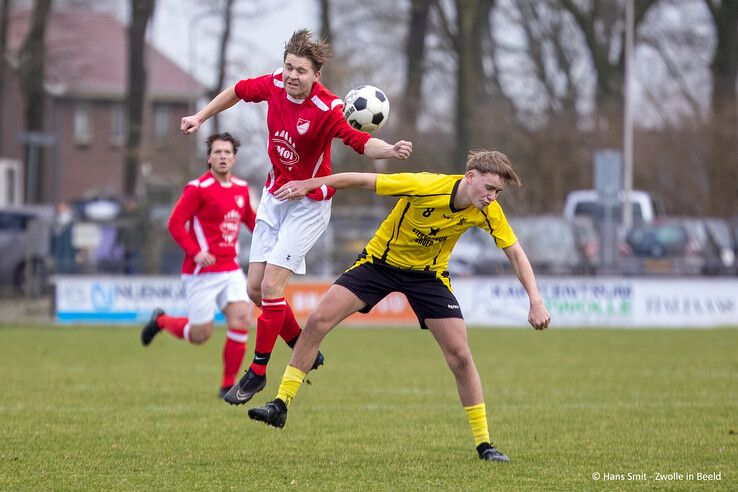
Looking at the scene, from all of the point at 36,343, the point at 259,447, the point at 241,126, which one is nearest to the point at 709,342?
the point at 36,343

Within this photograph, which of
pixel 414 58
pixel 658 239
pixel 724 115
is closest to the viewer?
pixel 658 239

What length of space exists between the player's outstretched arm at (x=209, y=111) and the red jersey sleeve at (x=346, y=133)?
2.37 feet

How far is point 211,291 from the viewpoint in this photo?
11.6 meters

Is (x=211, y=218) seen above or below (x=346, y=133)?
below

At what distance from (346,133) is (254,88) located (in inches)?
30.4

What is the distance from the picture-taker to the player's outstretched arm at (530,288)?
761 cm

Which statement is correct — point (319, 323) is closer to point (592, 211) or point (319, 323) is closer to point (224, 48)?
point (592, 211)

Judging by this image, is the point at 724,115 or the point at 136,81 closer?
the point at 724,115

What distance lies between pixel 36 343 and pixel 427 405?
8.26m

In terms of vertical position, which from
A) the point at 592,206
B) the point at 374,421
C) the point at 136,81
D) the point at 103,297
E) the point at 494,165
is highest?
the point at 136,81

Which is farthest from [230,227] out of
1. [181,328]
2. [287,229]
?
[287,229]

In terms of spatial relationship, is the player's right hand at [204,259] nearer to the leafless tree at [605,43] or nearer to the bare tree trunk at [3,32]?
the leafless tree at [605,43]

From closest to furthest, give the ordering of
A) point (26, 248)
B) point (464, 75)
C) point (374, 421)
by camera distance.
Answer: point (374, 421)
point (26, 248)
point (464, 75)

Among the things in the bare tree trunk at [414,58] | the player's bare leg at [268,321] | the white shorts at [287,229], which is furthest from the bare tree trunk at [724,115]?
the player's bare leg at [268,321]
